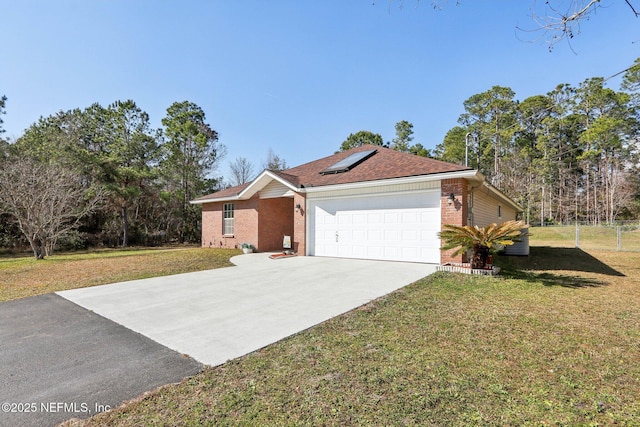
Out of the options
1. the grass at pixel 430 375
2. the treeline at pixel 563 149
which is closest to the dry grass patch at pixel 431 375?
the grass at pixel 430 375

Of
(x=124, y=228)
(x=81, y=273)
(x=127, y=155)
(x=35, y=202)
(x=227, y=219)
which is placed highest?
(x=127, y=155)

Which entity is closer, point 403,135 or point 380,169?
point 380,169

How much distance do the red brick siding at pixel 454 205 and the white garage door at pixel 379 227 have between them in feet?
0.79

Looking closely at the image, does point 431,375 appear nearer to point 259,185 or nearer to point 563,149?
point 259,185

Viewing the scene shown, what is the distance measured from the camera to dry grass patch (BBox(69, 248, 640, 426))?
226cm

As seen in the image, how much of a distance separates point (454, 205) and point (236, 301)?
22.4ft

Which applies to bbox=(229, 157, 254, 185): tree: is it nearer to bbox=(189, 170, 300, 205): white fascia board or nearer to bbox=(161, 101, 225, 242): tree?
bbox=(161, 101, 225, 242): tree

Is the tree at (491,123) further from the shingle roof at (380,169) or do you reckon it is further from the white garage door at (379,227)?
the white garage door at (379,227)

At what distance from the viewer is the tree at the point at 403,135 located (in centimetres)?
3831

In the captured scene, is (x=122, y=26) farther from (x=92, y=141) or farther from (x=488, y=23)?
(x=92, y=141)

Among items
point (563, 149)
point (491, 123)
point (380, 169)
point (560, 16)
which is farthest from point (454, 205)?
point (563, 149)

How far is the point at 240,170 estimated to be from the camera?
35375 mm

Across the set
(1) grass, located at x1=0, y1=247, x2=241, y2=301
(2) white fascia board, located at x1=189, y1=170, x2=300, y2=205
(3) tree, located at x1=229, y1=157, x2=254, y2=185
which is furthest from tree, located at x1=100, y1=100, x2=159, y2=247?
(1) grass, located at x1=0, y1=247, x2=241, y2=301

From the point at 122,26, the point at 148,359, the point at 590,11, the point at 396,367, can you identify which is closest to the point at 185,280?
the point at 148,359
